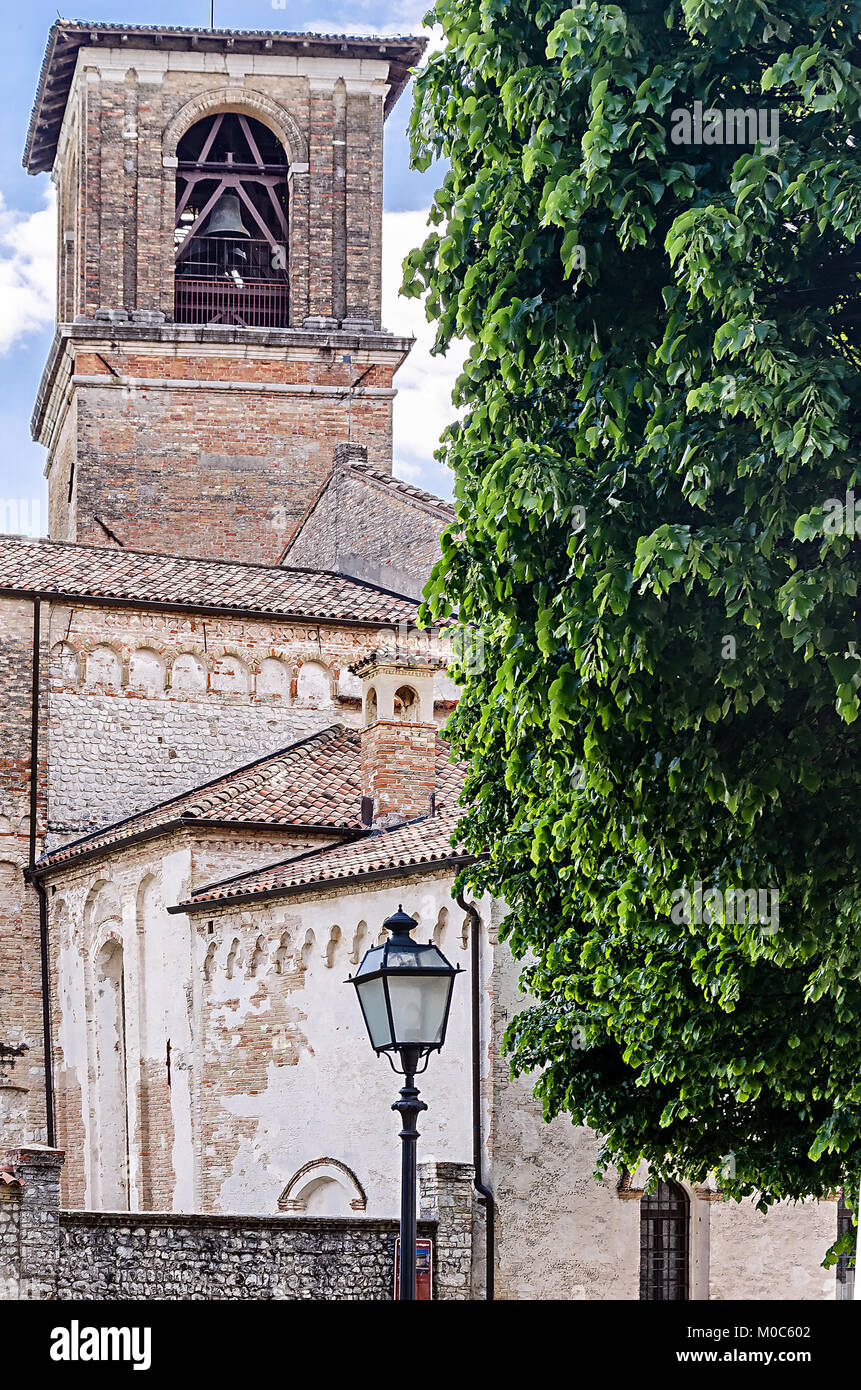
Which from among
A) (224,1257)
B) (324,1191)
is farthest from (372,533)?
(224,1257)

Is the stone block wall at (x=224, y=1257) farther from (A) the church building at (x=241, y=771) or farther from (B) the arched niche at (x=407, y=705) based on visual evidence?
(B) the arched niche at (x=407, y=705)

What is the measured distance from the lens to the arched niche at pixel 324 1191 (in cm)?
2227

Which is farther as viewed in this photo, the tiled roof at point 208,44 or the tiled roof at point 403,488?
the tiled roof at point 208,44

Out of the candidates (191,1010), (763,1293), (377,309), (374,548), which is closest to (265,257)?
(377,309)

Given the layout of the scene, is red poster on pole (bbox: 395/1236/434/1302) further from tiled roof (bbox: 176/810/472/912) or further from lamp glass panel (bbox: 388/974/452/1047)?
lamp glass panel (bbox: 388/974/452/1047)

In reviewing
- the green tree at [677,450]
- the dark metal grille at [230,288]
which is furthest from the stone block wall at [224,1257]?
the dark metal grille at [230,288]

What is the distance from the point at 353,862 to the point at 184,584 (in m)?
8.52

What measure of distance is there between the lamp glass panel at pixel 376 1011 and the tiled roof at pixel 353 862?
8733 millimetres

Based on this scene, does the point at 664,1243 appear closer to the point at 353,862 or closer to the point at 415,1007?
the point at 353,862

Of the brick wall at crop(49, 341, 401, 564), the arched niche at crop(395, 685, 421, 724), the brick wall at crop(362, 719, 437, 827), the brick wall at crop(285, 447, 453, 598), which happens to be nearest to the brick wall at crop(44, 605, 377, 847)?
the brick wall at crop(285, 447, 453, 598)

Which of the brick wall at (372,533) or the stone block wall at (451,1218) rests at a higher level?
the brick wall at (372,533)

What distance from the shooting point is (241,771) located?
1098 inches

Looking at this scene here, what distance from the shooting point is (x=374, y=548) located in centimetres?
3572

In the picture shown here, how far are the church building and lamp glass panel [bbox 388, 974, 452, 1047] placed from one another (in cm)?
774
